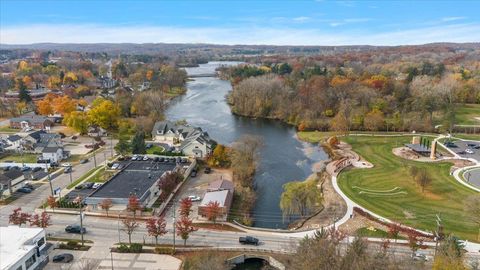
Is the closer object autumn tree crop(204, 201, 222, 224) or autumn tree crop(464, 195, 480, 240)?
autumn tree crop(464, 195, 480, 240)

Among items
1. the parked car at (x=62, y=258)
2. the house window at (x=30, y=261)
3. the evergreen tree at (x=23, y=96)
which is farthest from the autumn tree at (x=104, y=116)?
the house window at (x=30, y=261)

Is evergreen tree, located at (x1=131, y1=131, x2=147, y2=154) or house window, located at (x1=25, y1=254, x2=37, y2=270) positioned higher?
evergreen tree, located at (x1=131, y1=131, x2=147, y2=154)

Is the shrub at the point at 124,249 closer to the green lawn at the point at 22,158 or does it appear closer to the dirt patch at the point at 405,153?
the green lawn at the point at 22,158

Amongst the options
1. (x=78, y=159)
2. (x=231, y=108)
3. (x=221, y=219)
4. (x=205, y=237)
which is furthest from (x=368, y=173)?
(x=231, y=108)

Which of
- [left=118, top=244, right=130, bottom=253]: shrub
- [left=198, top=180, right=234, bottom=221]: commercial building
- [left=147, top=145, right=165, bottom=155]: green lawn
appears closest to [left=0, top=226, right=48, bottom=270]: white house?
[left=118, top=244, right=130, bottom=253]: shrub

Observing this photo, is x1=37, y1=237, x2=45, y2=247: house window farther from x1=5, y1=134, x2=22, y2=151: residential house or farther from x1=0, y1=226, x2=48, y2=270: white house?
x1=5, y1=134, x2=22, y2=151: residential house

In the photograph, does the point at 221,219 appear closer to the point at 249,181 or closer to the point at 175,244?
the point at 175,244

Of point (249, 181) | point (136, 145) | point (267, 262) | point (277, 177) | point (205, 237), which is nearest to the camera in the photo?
point (267, 262)
